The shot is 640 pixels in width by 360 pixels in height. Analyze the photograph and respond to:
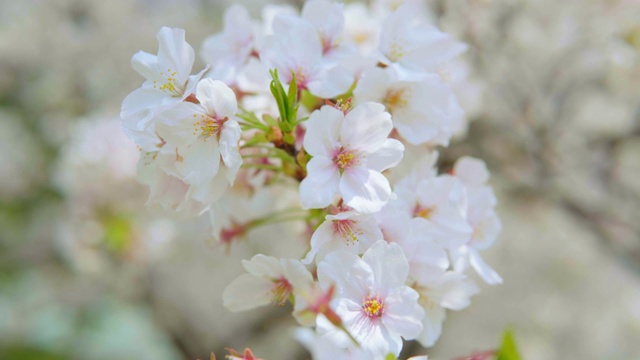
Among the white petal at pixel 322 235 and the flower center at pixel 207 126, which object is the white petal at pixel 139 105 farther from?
the white petal at pixel 322 235

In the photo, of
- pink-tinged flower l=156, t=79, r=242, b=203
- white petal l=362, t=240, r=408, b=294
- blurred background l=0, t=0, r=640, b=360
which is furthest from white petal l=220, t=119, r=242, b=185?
blurred background l=0, t=0, r=640, b=360

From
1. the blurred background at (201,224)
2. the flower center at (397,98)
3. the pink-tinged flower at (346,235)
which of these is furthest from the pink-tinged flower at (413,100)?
the blurred background at (201,224)

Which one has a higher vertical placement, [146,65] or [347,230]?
[146,65]

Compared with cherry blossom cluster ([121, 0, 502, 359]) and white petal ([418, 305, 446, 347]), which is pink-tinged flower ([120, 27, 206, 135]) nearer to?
cherry blossom cluster ([121, 0, 502, 359])

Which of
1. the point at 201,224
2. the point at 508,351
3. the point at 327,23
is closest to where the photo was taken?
the point at 508,351

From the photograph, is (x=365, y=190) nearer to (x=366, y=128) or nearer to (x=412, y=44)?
(x=366, y=128)

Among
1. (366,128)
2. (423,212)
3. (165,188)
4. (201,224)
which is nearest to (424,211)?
(423,212)
